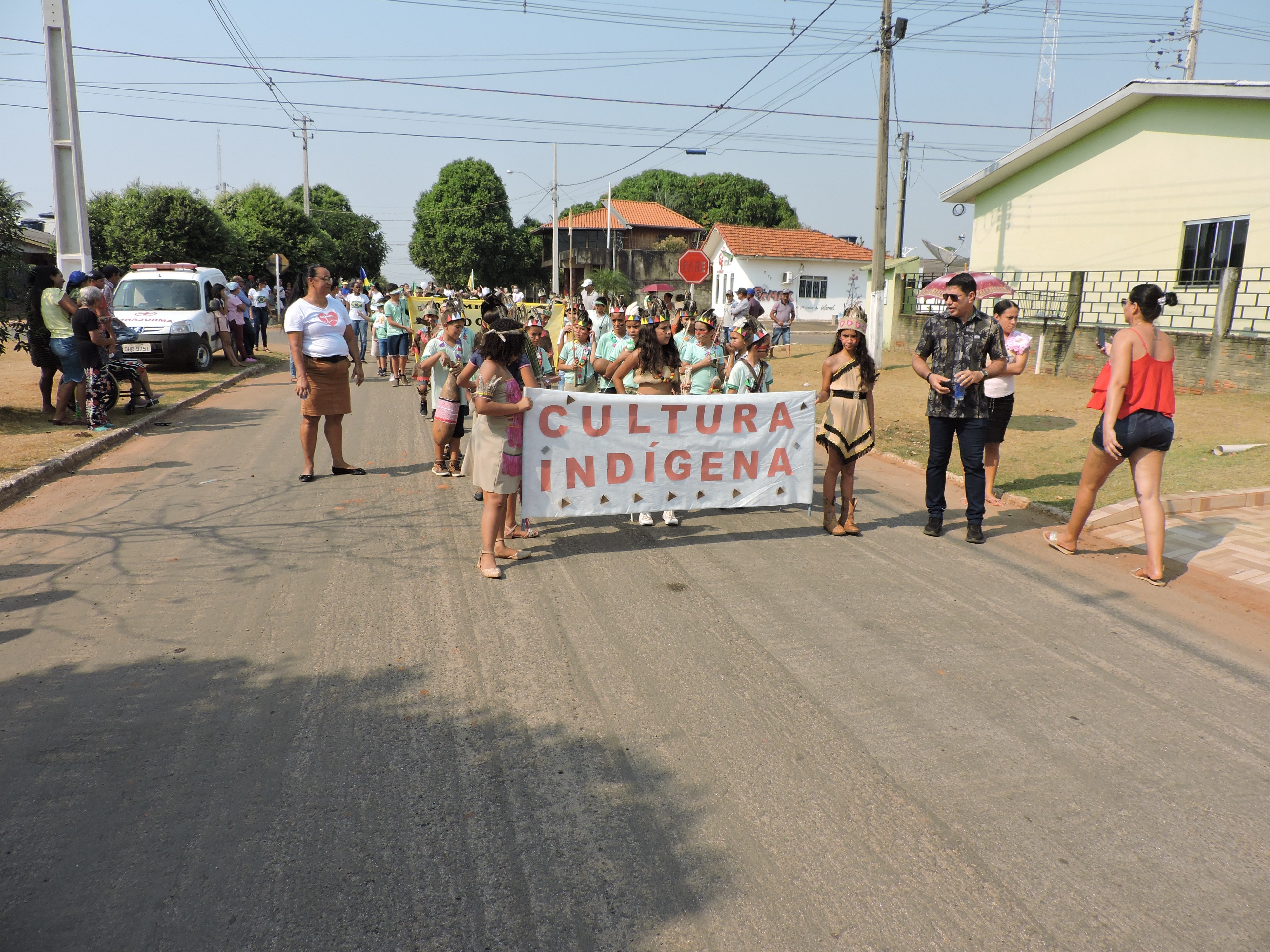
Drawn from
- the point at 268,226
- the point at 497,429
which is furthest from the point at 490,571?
the point at 268,226

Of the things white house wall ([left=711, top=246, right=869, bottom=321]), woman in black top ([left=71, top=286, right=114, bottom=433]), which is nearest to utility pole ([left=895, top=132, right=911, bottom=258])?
white house wall ([left=711, top=246, right=869, bottom=321])

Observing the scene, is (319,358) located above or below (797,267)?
below

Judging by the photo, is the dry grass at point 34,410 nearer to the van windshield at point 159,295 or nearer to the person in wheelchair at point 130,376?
the person in wheelchair at point 130,376

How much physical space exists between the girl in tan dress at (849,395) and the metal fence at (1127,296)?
10012 mm

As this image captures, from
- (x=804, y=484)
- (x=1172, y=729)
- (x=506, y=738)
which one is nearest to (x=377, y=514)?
(x=804, y=484)

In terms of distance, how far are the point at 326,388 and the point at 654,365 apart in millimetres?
3440

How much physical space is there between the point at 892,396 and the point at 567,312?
20.6ft

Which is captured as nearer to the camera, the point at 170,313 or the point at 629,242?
the point at 170,313

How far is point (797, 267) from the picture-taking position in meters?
51.8

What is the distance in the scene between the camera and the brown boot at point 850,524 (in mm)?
7180

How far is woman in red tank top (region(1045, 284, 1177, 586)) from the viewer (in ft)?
19.4

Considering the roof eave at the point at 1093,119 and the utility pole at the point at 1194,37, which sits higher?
the utility pole at the point at 1194,37

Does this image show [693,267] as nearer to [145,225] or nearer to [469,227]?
[145,225]

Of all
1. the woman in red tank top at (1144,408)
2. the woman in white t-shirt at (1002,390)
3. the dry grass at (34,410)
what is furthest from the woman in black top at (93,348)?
the woman in red tank top at (1144,408)
